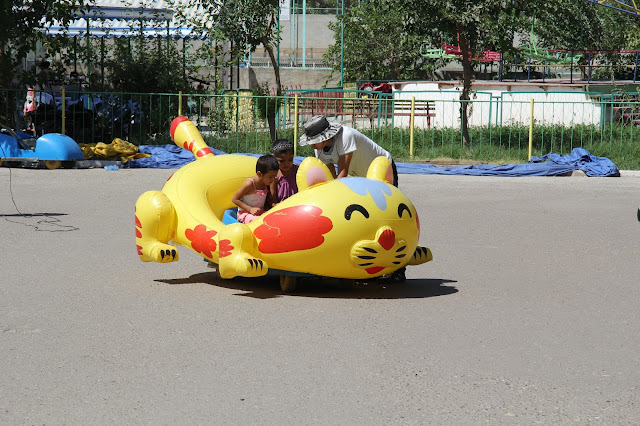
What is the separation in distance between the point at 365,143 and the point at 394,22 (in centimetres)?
2727

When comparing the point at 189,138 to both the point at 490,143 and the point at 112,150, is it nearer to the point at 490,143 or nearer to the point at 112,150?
the point at 112,150

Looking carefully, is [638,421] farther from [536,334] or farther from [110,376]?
[110,376]

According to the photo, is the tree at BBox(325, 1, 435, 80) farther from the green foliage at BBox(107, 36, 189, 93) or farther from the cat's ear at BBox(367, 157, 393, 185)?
the cat's ear at BBox(367, 157, 393, 185)

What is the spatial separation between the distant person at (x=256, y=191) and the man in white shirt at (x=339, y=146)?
33 cm

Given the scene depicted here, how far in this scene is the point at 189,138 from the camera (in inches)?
336

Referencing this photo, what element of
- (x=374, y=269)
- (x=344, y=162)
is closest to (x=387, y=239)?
(x=374, y=269)

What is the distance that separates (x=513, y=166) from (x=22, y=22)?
37.1 ft

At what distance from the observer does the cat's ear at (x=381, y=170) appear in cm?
710

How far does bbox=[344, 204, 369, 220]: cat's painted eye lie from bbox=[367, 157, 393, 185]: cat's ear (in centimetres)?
71

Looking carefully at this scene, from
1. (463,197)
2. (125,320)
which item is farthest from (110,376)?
(463,197)

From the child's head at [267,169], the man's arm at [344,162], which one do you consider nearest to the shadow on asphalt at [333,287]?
the child's head at [267,169]

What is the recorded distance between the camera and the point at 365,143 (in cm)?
773

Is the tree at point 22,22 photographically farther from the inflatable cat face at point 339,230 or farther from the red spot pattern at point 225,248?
the inflatable cat face at point 339,230

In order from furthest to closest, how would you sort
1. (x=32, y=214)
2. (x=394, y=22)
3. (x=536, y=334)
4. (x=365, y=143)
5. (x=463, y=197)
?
1. (x=394, y=22)
2. (x=463, y=197)
3. (x=32, y=214)
4. (x=365, y=143)
5. (x=536, y=334)
